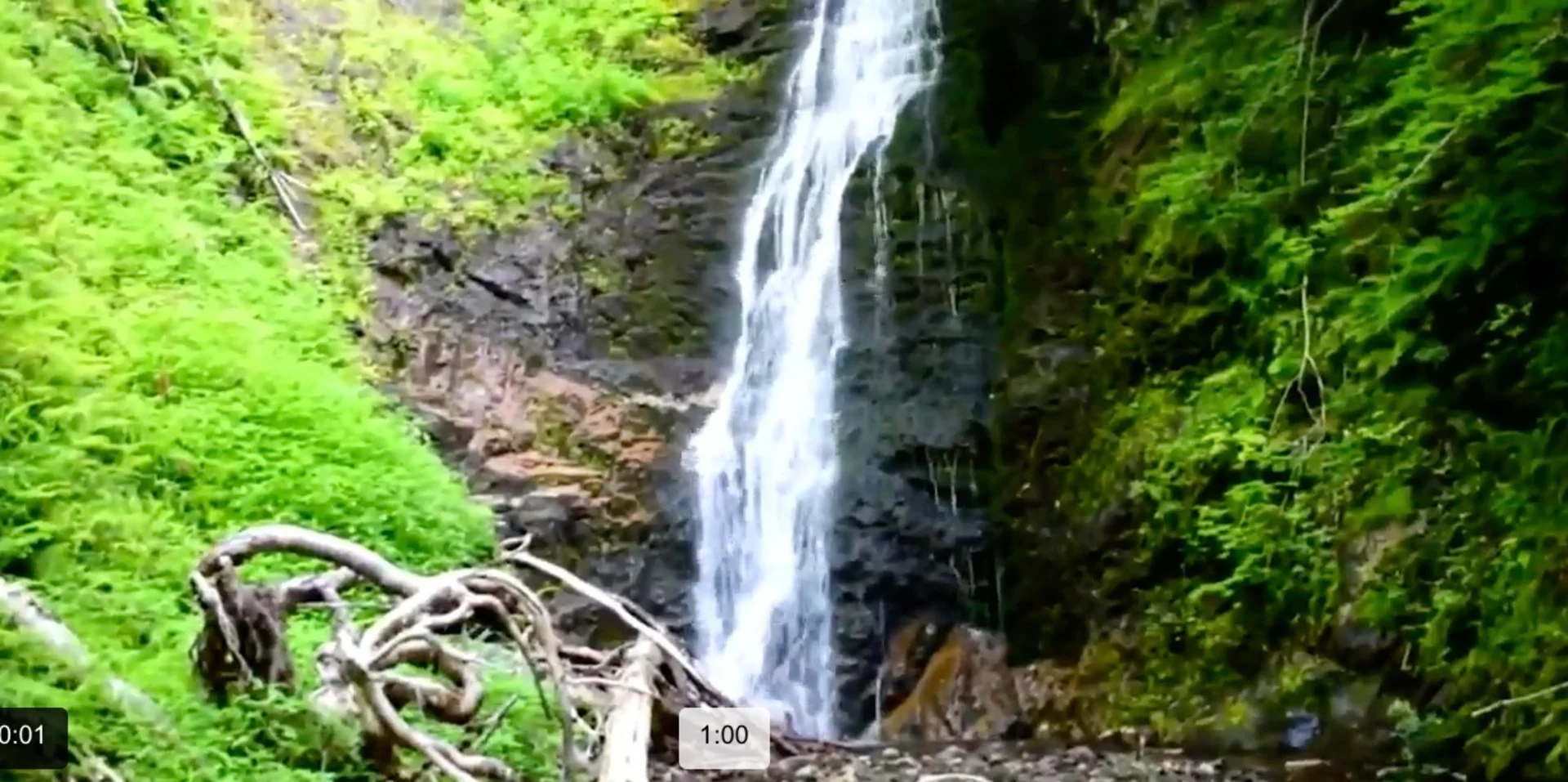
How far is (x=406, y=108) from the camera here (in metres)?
10.0

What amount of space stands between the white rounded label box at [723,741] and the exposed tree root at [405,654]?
0.67 m

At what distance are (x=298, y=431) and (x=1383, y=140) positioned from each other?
218 inches

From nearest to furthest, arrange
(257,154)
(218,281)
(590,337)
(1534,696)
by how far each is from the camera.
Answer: (1534,696) < (218,281) < (257,154) < (590,337)

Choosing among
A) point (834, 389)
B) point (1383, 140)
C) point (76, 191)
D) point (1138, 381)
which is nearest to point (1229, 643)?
point (1138, 381)

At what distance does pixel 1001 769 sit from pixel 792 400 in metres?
3.94

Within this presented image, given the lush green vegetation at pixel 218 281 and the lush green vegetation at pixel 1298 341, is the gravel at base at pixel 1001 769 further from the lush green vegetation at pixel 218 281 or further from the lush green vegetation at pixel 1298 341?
the lush green vegetation at pixel 218 281

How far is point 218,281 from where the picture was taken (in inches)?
308

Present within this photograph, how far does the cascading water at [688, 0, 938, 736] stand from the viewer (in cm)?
859

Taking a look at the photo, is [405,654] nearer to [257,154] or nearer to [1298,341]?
[1298,341]

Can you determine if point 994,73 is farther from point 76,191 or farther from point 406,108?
point 76,191

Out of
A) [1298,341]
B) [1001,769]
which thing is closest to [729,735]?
[1001,769]
